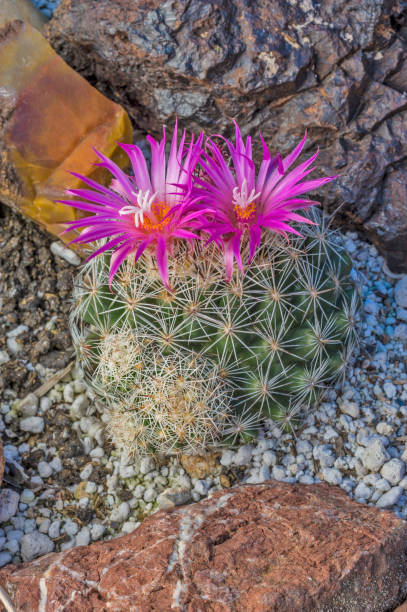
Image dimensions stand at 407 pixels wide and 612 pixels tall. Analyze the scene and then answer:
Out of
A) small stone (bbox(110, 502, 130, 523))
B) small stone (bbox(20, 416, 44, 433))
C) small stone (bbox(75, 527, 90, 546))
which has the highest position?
small stone (bbox(20, 416, 44, 433))

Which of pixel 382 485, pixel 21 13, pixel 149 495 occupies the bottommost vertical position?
pixel 382 485

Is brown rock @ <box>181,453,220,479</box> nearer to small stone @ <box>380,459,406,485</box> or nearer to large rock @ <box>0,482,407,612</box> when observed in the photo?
large rock @ <box>0,482,407,612</box>

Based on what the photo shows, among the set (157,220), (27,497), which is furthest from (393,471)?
(27,497)

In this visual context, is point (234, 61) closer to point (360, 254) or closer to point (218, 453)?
point (360, 254)

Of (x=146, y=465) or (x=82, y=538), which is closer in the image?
(x=82, y=538)

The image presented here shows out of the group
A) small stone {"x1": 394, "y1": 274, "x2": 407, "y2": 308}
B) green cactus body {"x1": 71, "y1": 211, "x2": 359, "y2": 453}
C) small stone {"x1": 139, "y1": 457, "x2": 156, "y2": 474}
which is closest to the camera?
green cactus body {"x1": 71, "y1": 211, "x2": 359, "y2": 453}

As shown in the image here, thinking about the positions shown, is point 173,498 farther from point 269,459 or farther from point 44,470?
point 44,470

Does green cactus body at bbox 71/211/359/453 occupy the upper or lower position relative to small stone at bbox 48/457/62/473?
upper

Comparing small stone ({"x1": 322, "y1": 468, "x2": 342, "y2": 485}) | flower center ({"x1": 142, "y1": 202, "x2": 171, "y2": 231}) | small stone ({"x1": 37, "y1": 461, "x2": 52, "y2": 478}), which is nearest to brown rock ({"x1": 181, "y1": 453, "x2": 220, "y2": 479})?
small stone ({"x1": 322, "y1": 468, "x2": 342, "y2": 485})
